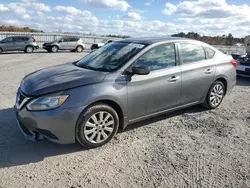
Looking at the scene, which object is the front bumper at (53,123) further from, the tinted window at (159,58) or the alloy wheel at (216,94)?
the alloy wheel at (216,94)

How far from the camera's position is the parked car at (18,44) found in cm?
1988

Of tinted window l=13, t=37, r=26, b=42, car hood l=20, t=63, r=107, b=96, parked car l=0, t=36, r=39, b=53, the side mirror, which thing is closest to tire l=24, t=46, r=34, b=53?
parked car l=0, t=36, r=39, b=53

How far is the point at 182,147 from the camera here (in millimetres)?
3611

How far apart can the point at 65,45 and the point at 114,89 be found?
68.0 feet

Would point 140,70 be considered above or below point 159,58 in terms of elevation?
below

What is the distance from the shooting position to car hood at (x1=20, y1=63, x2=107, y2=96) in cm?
330

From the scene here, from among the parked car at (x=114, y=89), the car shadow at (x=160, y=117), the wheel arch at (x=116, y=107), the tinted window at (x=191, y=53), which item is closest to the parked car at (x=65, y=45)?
the parked car at (x=114, y=89)

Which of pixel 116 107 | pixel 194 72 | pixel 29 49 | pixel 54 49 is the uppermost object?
pixel 54 49

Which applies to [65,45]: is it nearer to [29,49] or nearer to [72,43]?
[72,43]

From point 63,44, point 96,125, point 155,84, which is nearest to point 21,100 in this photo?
point 96,125

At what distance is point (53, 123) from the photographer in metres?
3.17

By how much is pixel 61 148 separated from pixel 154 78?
183 centimetres

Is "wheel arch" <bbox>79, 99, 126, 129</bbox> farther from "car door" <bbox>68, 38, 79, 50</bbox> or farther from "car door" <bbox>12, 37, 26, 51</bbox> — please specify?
"car door" <bbox>68, 38, 79, 50</bbox>

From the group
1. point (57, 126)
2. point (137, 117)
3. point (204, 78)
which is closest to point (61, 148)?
point (57, 126)
